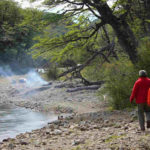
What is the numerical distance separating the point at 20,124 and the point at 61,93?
9989 millimetres

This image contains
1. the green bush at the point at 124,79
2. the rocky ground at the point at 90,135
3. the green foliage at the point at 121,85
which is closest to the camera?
the rocky ground at the point at 90,135

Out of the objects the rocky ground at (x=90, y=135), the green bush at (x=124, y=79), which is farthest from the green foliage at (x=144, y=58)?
the rocky ground at (x=90, y=135)

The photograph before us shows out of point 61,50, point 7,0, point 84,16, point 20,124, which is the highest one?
point 7,0

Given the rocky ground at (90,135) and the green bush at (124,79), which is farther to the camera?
the green bush at (124,79)

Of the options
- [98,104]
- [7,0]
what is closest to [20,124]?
[98,104]

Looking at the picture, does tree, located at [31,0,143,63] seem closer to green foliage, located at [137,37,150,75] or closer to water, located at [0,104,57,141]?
green foliage, located at [137,37,150,75]

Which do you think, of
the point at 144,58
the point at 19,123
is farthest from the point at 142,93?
the point at 19,123

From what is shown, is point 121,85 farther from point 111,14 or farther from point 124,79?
point 111,14

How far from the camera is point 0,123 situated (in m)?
13.3

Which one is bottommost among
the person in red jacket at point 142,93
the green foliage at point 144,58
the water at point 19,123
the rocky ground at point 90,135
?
the water at point 19,123

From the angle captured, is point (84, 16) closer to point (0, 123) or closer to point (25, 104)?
point (0, 123)

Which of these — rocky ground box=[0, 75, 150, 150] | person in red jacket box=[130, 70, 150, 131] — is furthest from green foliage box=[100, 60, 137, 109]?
person in red jacket box=[130, 70, 150, 131]

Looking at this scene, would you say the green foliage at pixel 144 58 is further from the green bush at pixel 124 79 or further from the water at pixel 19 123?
the water at pixel 19 123

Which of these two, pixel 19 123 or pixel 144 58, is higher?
pixel 144 58
